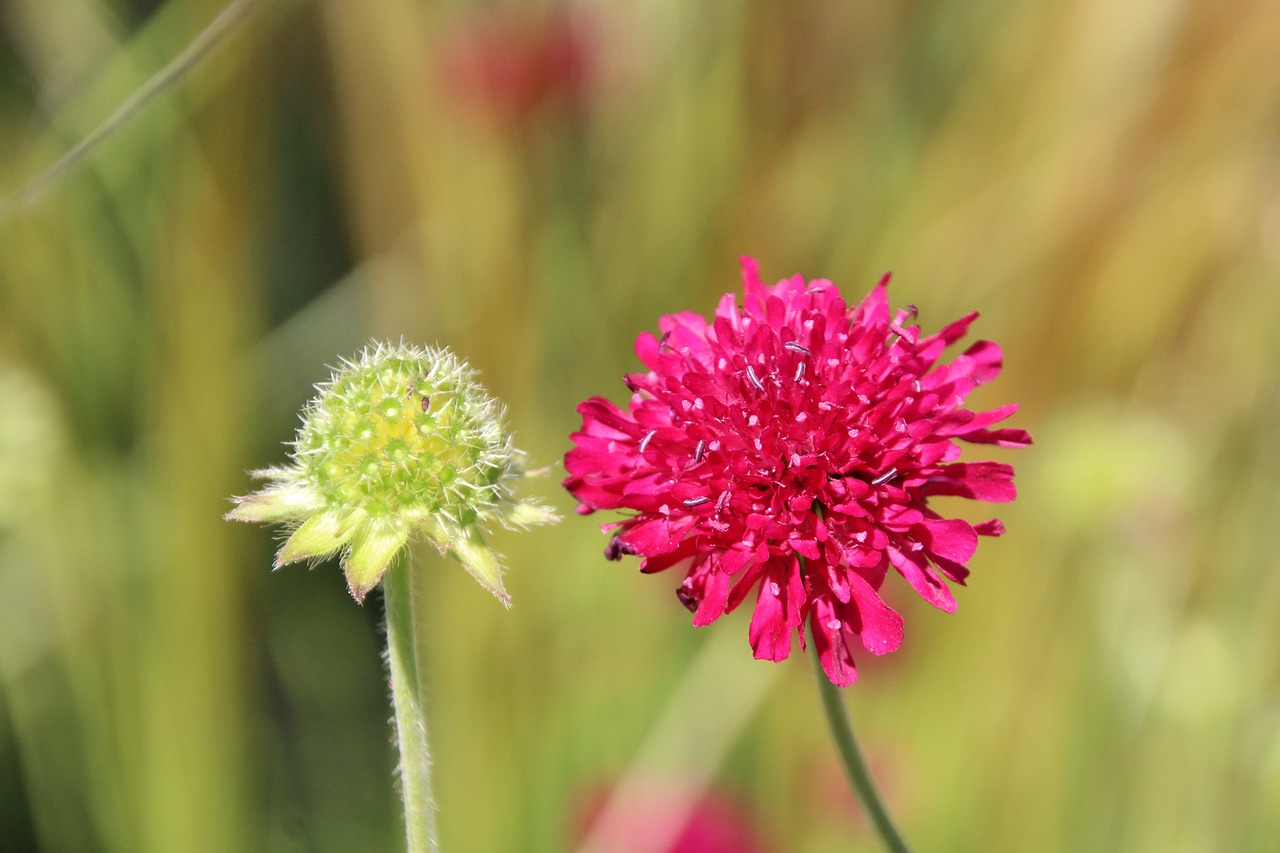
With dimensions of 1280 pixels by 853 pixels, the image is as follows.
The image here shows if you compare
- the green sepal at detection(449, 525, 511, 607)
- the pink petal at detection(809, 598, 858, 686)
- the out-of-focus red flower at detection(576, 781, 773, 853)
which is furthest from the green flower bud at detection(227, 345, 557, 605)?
the out-of-focus red flower at detection(576, 781, 773, 853)

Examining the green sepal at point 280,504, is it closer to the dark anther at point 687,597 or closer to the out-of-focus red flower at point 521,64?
the dark anther at point 687,597

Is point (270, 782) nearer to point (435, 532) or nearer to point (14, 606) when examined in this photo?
point (14, 606)

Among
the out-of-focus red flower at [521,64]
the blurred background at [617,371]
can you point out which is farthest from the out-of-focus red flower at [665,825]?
the out-of-focus red flower at [521,64]

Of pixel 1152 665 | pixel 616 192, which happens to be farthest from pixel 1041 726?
pixel 616 192

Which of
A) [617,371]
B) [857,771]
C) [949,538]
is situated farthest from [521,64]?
[857,771]

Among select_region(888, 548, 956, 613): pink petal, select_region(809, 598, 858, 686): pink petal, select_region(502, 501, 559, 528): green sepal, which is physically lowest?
select_region(809, 598, 858, 686): pink petal

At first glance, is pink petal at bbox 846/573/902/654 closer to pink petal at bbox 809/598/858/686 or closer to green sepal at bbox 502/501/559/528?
pink petal at bbox 809/598/858/686

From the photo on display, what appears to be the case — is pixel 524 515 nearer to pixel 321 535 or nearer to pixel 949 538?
pixel 321 535
